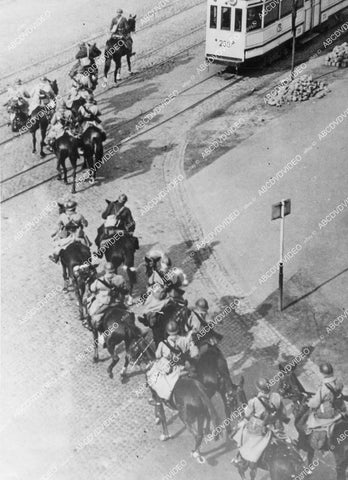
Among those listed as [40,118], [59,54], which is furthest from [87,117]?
[59,54]

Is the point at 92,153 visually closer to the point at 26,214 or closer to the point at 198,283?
the point at 26,214

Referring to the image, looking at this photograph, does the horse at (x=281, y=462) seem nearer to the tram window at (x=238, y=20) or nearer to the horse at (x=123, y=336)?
the horse at (x=123, y=336)

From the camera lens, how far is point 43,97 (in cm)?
2294

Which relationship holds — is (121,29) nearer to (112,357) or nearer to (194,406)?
(112,357)

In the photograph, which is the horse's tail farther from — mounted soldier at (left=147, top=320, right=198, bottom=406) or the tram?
the tram

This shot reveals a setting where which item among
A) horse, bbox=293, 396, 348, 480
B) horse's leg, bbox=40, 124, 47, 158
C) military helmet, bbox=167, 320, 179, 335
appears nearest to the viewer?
horse, bbox=293, 396, 348, 480

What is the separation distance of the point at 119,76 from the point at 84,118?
7.50 metres

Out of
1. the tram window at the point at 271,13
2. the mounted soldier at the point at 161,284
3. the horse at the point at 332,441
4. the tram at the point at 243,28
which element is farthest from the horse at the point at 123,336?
the tram window at the point at 271,13

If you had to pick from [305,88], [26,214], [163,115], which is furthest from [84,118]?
[305,88]

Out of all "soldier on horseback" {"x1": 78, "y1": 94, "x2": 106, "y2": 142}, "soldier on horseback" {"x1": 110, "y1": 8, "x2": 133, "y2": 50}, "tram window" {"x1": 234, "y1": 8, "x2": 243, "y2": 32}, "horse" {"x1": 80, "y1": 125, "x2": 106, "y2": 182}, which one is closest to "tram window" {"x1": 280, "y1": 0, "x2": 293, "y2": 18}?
"tram window" {"x1": 234, "y1": 8, "x2": 243, "y2": 32}

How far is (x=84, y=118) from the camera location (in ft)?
70.7

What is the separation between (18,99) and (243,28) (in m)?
8.27

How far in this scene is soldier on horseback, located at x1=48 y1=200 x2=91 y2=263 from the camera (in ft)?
55.9

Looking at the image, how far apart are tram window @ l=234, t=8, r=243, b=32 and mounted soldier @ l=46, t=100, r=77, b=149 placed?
878cm
